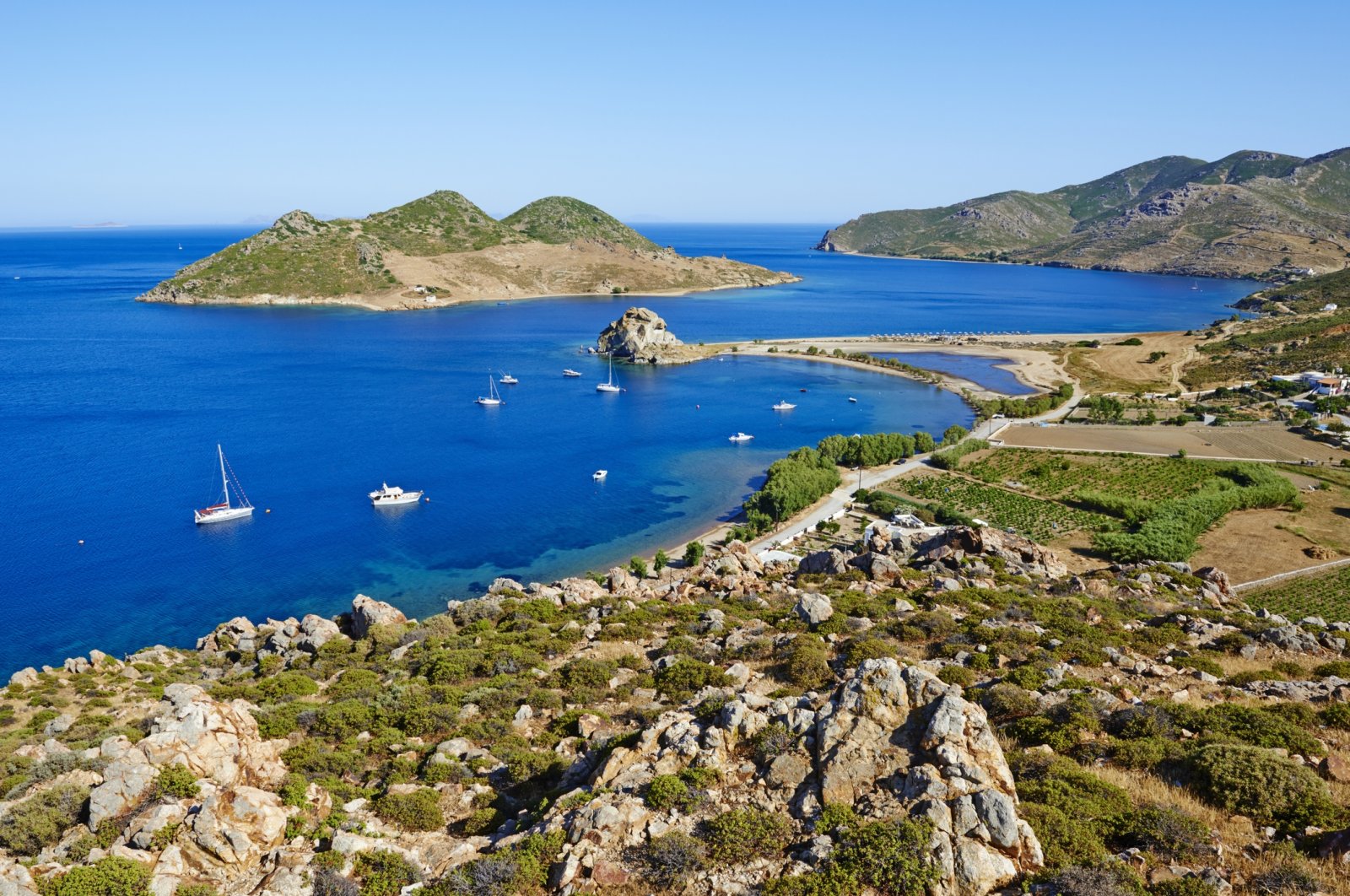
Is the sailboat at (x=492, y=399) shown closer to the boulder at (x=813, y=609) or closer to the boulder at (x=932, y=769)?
the boulder at (x=813, y=609)

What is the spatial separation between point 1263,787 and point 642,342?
143 metres

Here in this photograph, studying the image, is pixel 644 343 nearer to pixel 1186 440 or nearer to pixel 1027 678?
pixel 1186 440

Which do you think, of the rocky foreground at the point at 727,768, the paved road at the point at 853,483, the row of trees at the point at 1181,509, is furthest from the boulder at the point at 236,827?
the row of trees at the point at 1181,509

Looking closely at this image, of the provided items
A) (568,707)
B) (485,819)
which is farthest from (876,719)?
(568,707)

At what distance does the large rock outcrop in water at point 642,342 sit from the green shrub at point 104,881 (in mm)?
140326

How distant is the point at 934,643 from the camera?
29625mm

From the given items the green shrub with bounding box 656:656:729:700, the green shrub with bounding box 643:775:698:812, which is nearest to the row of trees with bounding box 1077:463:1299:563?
the green shrub with bounding box 656:656:729:700

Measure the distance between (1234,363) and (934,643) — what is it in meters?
139

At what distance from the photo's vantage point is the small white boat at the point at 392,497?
71.3 m

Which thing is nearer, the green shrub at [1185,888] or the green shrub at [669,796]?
the green shrub at [1185,888]

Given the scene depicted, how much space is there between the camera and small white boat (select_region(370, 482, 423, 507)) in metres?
71.3

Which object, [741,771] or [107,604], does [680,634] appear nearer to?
[741,771]

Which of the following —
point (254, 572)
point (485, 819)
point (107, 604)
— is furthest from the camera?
point (254, 572)

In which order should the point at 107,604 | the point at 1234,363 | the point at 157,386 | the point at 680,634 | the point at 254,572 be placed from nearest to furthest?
the point at 680,634 < the point at 107,604 < the point at 254,572 < the point at 157,386 < the point at 1234,363
